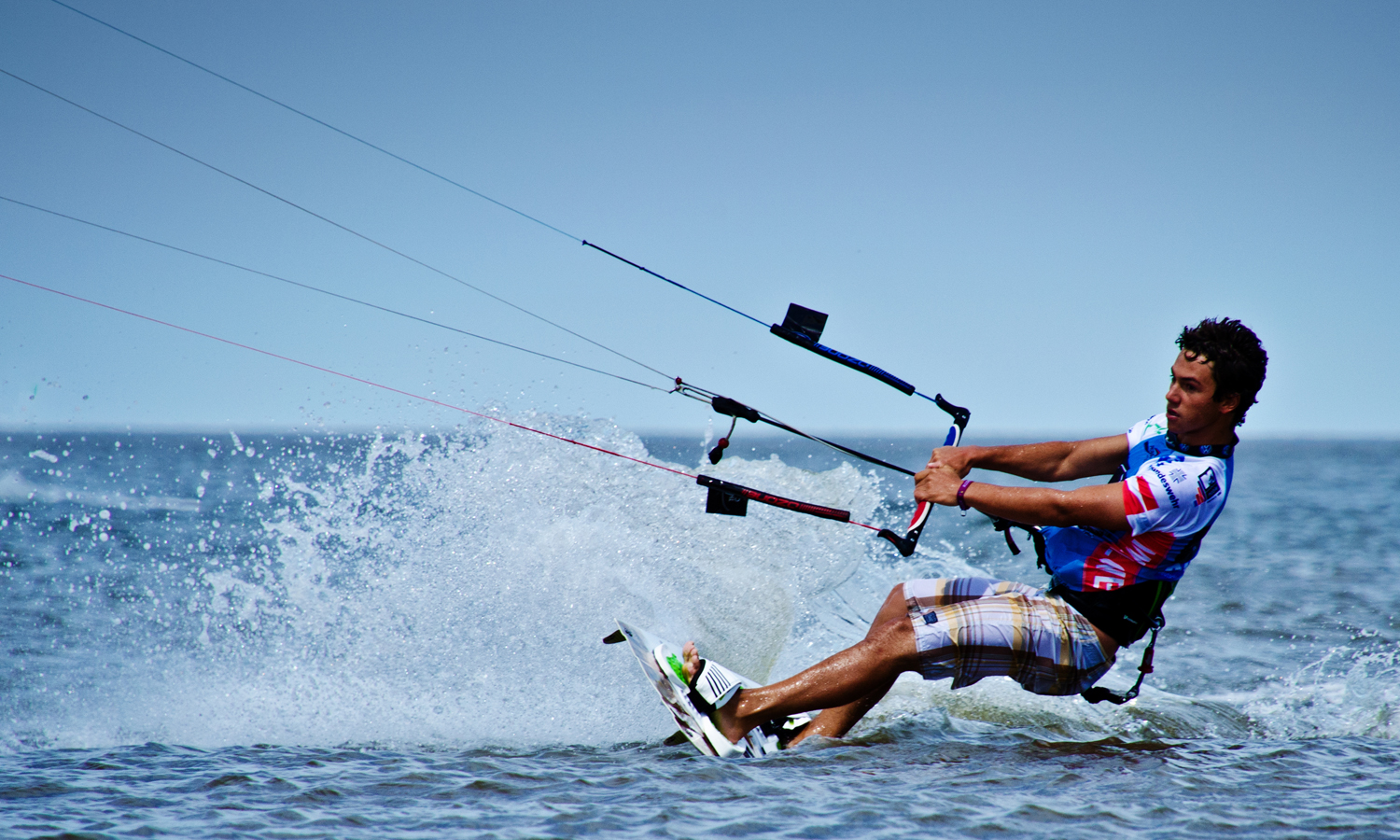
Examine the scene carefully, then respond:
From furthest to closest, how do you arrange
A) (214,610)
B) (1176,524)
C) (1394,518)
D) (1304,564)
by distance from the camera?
(1394,518), (1304,564), (214,610), (1176,524)

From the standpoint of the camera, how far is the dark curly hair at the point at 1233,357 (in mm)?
3475

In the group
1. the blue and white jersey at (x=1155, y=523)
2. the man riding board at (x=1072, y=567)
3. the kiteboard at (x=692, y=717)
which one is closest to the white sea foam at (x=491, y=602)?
the kiteboard at (x=692, y=717)

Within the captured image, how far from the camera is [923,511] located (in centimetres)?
391

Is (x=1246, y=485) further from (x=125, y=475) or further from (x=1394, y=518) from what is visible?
(x=125, y=475)

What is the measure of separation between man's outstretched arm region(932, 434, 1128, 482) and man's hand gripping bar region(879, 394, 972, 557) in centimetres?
16

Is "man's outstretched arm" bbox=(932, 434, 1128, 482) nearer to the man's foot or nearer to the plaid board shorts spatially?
the plaid board shorts

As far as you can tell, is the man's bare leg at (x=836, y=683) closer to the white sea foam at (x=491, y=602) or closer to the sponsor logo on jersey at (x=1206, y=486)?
the white sea foam at (x=491, y=602)

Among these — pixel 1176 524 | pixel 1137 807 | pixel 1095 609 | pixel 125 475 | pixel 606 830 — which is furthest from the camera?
pixel 125 475

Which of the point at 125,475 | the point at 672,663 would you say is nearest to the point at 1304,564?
the point at 672,663

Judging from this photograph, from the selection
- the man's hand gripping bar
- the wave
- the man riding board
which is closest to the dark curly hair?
the man riding board

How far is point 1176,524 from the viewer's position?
3.53 meters

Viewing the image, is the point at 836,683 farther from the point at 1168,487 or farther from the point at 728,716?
the point at 1168,487

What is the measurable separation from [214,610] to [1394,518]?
18151mm

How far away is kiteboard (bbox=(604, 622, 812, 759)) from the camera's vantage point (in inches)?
154
